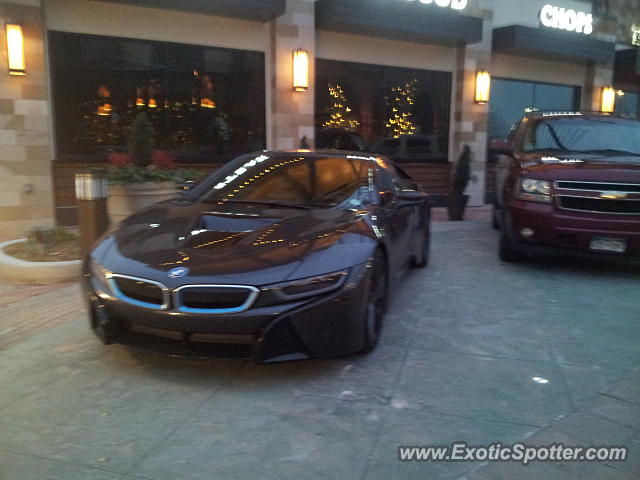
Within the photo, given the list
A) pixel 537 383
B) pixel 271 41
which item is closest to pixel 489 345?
pixel 537 383

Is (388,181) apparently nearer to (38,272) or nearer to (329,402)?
(329,402)

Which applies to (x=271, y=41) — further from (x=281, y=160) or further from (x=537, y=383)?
(x=537, y=383)

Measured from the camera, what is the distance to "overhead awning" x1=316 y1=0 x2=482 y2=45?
33.7 feet

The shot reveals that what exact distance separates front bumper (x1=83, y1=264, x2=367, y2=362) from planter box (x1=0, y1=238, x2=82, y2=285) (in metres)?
2.49

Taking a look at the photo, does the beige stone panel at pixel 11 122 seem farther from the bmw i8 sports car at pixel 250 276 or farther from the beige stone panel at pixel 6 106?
the bmw i8 sports car at pixel 250 276

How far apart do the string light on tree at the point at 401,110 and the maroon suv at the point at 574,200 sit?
5.67m

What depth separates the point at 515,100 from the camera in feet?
45.9

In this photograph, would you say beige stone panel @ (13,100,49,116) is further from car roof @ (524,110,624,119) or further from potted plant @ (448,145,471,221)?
car roof @ (524,110,624,119)

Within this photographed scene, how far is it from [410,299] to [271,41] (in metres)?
6.80

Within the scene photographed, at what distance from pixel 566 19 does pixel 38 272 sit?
43.6 ft

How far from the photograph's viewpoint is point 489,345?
4.12m

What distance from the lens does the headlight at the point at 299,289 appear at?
10.4ft

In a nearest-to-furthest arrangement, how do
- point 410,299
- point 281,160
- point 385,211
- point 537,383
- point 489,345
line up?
point 537,383 < point 489,345 < point 385,211 < point 281,160 < point 410,299

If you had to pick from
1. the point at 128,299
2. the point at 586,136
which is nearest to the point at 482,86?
the point at 586,136
